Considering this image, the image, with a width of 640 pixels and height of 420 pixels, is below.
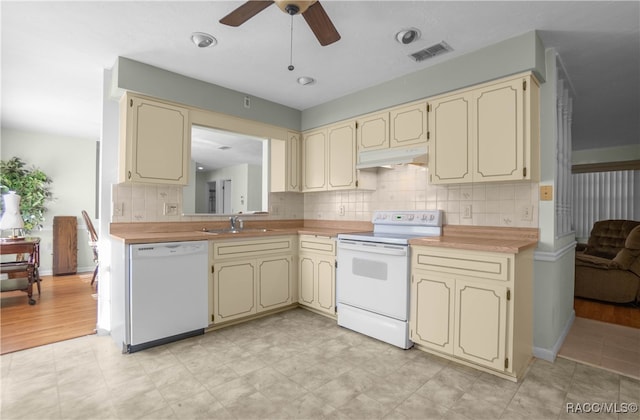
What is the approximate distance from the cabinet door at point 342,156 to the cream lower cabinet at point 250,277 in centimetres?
83

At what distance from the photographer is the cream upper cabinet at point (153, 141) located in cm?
273

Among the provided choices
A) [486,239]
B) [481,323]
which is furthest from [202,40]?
[481,323]

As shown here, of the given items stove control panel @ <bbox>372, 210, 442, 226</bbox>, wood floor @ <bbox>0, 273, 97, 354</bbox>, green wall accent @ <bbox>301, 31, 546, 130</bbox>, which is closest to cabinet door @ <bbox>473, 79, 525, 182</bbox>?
green wall accent @ <bbox>301, 31, 546, 130</bbox>

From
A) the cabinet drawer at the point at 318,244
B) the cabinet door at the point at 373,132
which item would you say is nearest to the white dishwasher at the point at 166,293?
the cabinet drawer at the point at 318,244

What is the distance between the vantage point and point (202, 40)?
239cm

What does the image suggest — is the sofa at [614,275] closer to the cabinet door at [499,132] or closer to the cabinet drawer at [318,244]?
the cabinet door at [499,132]

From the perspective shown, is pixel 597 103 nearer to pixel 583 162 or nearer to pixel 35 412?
pixel 583 162

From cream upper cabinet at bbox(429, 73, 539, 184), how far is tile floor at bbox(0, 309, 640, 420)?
1.41 meters

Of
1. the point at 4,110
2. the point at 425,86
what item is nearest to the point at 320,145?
the point at 425,86

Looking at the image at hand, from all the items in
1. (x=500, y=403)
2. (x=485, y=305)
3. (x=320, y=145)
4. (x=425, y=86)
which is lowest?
(x=500, y=403)

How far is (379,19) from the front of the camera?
2.14 meters

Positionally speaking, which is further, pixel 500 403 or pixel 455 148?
pixel 455 148

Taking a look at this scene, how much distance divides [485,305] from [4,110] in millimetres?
5705

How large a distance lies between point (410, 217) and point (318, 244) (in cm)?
95
